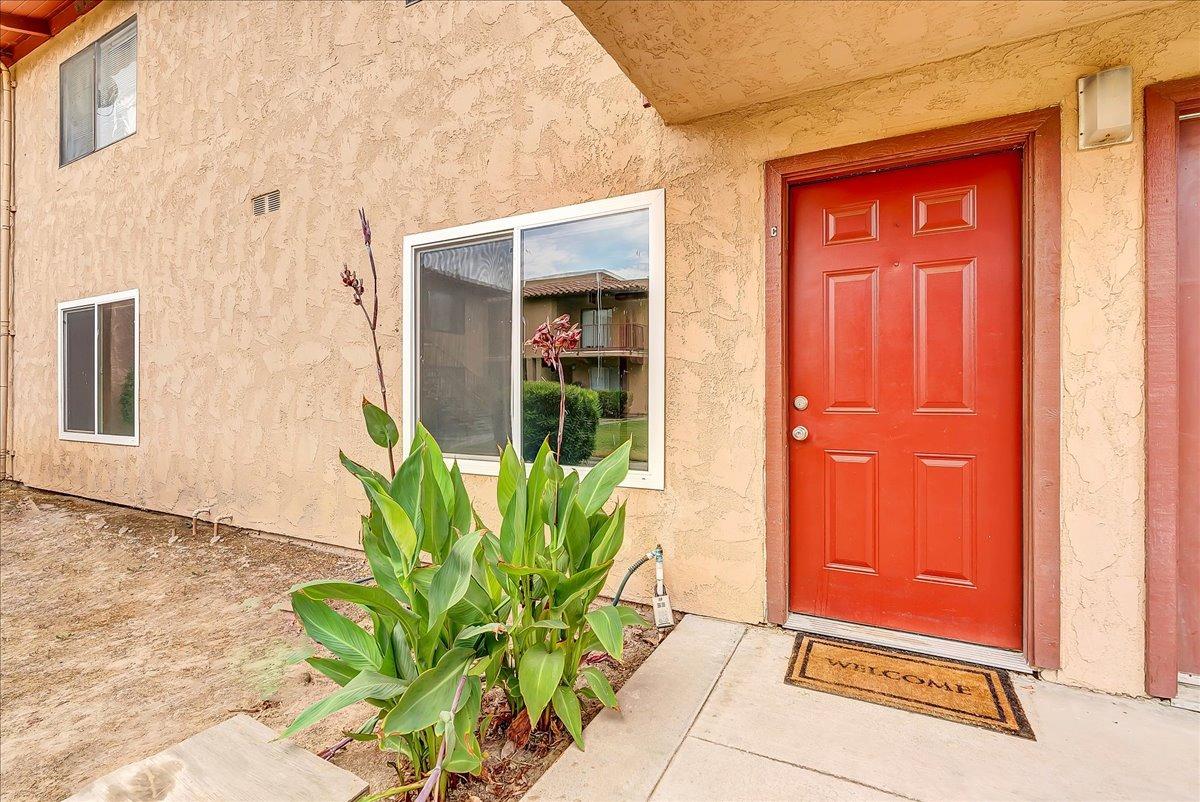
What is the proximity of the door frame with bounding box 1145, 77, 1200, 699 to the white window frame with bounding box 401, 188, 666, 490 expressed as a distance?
1.91 metres

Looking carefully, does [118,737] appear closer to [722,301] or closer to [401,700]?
[401,700]

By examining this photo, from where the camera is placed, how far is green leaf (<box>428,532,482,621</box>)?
141 cm

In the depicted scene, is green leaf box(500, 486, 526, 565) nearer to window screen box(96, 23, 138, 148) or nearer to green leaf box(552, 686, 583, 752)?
green leaf box(552, 686, 583, 752)

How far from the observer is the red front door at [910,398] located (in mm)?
2281

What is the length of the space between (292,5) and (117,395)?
4.52 meters

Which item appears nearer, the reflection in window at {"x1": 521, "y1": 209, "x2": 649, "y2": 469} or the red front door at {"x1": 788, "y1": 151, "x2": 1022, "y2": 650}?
the red front door at {"x1": 788, "y1": 151, "x2": 1022, "y2": 650}

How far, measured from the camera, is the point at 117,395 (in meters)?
5.89

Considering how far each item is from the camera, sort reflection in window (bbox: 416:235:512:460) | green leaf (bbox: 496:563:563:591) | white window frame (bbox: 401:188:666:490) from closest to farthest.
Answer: green leaf (bbox: 496:563:563:591) → white window frame (bbox: 401:188:666:490) → reflection in window (bbox: 416:235:512:460)

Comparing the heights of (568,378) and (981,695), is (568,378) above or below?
above

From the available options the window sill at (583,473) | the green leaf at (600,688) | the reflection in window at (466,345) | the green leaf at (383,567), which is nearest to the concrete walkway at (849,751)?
the green leaf at (600,688)

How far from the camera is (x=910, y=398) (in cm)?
243

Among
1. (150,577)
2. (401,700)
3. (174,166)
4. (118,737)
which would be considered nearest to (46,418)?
(174,166)

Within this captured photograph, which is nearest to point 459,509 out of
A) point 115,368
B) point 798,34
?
point 798,34

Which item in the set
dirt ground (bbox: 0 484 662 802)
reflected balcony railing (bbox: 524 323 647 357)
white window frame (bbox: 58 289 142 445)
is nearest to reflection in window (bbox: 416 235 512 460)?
reflected balcony railing (bbox: 524 323 647 357)
